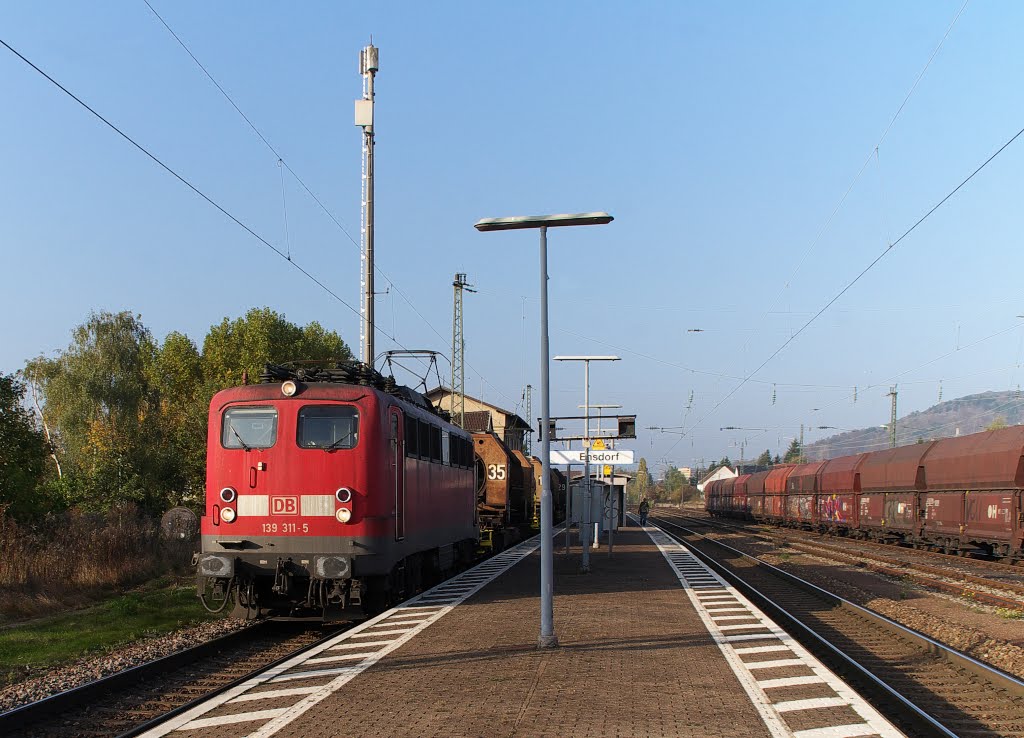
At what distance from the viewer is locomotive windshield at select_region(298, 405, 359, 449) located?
13.5m

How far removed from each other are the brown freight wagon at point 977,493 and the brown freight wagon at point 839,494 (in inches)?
345

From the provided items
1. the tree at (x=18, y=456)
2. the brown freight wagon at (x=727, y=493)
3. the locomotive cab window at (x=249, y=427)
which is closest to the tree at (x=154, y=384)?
the tree at (x=18, y=456)

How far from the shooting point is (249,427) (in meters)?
13.9

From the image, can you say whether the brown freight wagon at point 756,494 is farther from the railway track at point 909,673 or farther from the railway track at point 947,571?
the railway track at point 909,673

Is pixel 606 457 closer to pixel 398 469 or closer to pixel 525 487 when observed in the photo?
pixel 398 469

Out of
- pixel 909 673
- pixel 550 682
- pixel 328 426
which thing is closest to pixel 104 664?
pixel 328 426

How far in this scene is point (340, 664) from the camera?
10.2m

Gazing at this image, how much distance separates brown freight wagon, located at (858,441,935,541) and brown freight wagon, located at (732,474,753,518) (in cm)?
2761

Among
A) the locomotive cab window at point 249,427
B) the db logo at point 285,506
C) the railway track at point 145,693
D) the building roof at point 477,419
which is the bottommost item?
the railway track at point 145,693

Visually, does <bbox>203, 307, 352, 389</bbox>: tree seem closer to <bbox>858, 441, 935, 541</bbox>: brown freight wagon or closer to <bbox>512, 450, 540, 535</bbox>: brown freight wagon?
<bbox>512, 450, 540, 535</bbox>: brown freight wagon

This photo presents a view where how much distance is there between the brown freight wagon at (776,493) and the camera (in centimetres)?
5588

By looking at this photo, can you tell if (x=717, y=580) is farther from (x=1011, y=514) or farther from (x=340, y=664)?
(x=340, y=664)

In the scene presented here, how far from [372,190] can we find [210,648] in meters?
14.0

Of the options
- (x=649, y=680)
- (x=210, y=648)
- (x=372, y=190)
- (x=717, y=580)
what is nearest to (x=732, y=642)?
(x=649, y=680)
